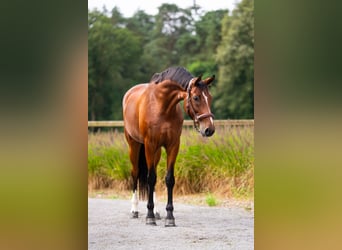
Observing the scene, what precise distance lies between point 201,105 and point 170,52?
7558 millimetres

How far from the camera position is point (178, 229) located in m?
4.37

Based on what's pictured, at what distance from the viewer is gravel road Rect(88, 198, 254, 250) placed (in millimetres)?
3807

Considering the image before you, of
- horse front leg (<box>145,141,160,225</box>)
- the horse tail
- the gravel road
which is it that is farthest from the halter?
the horse tail

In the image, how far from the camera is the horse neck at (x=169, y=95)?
4.23 m

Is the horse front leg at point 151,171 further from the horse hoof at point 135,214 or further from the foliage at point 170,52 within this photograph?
the foliage at point 170,52

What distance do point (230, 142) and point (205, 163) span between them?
1.49ft

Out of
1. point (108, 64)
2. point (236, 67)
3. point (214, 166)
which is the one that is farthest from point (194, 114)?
point (236, 67)

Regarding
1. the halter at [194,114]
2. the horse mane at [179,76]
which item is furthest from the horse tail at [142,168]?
the halter at [194,114]

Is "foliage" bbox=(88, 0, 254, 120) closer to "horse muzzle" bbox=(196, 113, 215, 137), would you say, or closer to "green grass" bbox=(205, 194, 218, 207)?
"green grass" bbox=(205, 194, 218, 207)
